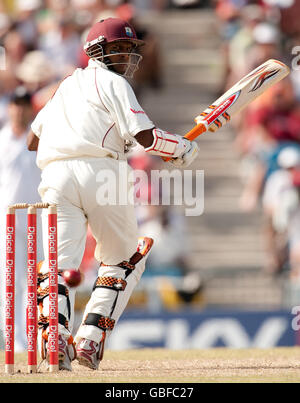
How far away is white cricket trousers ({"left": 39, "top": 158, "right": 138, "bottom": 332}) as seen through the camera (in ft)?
17.7

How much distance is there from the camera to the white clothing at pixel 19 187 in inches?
306

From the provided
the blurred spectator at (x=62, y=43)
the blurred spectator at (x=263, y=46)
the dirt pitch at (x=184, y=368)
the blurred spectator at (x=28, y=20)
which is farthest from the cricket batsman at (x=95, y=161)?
the blurred spectator at (x=28, y=20)

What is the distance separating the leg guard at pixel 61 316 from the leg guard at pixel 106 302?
176 millimetres

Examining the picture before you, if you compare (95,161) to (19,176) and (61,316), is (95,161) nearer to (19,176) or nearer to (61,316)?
(61,316)

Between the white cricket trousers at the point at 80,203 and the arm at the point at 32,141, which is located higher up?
the arm at the point at 32,141

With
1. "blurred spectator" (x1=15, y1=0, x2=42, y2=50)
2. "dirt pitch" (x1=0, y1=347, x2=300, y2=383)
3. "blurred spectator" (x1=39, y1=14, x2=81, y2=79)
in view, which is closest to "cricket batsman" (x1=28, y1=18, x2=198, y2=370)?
"dirt pitch" (x1=0, y1=347, x2=300, y2=383)

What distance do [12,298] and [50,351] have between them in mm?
319

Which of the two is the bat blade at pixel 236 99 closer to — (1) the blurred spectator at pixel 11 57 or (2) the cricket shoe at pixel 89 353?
(2) the cricket shoe at pixel 89 353

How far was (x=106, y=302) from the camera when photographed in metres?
5.59

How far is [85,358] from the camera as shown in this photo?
18.0ft

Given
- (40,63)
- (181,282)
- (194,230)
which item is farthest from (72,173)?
(194,230)

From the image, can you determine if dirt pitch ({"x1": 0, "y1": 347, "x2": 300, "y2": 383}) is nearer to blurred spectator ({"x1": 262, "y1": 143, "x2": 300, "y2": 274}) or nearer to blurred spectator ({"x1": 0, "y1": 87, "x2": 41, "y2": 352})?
blurred spectator ({"x1": 0, "y1": 87, "x2": 41, "y2": 352})

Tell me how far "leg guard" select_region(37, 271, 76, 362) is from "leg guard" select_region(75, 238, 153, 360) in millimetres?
176
